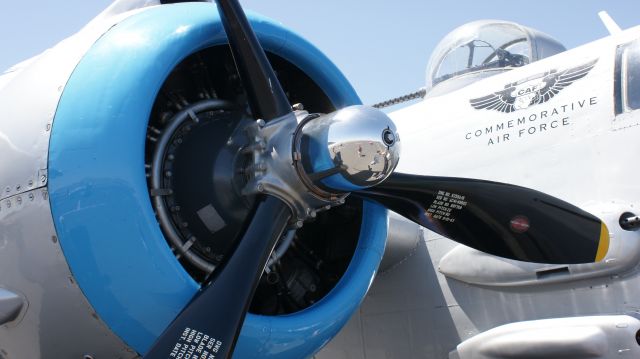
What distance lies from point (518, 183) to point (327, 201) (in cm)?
187

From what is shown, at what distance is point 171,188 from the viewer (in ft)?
13.6

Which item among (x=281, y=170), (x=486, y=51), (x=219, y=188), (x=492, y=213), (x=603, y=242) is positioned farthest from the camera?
(x=486, y=51)

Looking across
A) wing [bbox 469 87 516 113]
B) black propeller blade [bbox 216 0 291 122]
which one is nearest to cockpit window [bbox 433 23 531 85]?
wing [bbox 469 87 516 113]

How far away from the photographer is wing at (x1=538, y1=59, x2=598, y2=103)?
516 cm

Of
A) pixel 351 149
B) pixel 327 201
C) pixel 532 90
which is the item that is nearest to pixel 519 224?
pixel 532 90

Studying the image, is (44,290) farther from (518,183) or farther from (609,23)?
(609,23)

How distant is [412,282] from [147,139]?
2.35m

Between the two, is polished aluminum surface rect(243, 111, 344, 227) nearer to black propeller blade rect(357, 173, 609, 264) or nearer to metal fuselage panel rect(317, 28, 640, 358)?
black propeller blade rect(357, 173, 609, 264)

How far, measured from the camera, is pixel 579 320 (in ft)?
14.7

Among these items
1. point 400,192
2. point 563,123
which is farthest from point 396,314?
point 563,123

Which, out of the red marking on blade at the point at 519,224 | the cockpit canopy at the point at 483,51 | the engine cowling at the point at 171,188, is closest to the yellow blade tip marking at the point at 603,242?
the red marking on blade at the point at 519,224

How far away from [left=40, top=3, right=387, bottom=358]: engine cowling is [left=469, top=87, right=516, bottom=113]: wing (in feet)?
3.79

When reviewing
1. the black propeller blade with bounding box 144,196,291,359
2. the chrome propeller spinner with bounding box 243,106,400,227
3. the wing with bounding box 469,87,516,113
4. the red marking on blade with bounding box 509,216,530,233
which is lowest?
the black propeller blade with bounding box 144,196,291,359

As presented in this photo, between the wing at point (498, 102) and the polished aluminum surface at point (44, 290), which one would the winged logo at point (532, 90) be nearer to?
the wing at point (498, 102)
